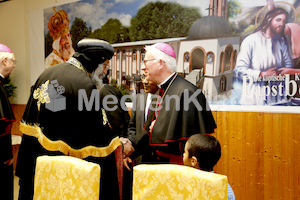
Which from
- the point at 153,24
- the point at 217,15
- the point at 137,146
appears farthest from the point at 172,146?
the point at 153,24

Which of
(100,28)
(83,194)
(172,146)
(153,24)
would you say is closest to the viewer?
(83,194)

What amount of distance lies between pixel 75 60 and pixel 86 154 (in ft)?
2.31

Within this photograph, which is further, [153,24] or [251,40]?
A: [153,24]

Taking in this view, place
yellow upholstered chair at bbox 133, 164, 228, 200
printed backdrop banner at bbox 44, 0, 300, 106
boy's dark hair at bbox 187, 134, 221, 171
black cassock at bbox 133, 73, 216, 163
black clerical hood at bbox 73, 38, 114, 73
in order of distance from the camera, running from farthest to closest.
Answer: printed backdrop banner at bbox 44, 0, 300, 106, black cassock at bbox 133, 73, 216, 163, black clerical hood at bbox 73, 38, 114, 73, boy's dark hair at bbox 187, 134, 221, 171, yellow upholstered chair at bbox 133, 164, 228, 200

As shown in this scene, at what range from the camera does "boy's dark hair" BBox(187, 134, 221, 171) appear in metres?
1.56

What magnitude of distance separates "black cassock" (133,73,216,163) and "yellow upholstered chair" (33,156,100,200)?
2.90 feet

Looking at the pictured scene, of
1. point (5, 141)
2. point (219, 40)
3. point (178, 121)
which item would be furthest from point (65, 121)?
point (219, 40)

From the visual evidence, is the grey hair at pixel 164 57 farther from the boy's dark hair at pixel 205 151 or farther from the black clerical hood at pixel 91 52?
the boy's dark hair at pixel 205 151

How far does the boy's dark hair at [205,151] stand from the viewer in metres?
1.56

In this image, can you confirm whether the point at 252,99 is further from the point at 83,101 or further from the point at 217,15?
the point at 83,101

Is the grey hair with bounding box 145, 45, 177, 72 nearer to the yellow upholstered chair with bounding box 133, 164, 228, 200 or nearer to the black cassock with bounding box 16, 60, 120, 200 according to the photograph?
the black cassock with bounding box 16, 60, 120, 200

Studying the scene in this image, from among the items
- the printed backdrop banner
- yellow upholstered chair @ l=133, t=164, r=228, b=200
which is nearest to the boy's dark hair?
yellow upholstered chair @ l=133, t=164, r=228, b=200

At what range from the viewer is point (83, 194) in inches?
50.9

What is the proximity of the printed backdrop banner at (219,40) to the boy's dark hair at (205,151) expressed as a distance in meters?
1.64
